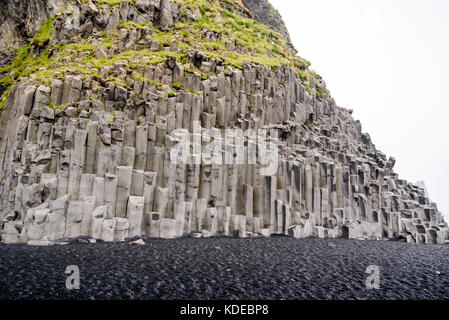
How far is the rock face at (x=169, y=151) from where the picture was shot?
38.6 ft

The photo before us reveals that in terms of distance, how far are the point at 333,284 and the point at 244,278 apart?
227 centimetres

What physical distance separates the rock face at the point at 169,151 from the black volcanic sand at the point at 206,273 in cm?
198

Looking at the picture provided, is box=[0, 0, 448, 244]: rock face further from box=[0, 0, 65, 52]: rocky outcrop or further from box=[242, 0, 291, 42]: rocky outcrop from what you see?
box=[242, 0, 291, 42]: rocky outcrop

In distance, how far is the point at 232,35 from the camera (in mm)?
23328

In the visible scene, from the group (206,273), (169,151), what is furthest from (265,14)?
(206,273)

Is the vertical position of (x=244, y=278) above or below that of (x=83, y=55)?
below

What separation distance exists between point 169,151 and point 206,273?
282 inches

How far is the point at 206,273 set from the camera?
7.50 meters

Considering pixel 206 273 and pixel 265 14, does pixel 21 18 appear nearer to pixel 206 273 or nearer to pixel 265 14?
pixel 206 273

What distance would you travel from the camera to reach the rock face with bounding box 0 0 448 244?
38.6 ft

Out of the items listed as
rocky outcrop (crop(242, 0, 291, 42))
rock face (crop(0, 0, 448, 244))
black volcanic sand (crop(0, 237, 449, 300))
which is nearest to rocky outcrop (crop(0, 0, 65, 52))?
rock face (crop(0, 0, 448, 244))
